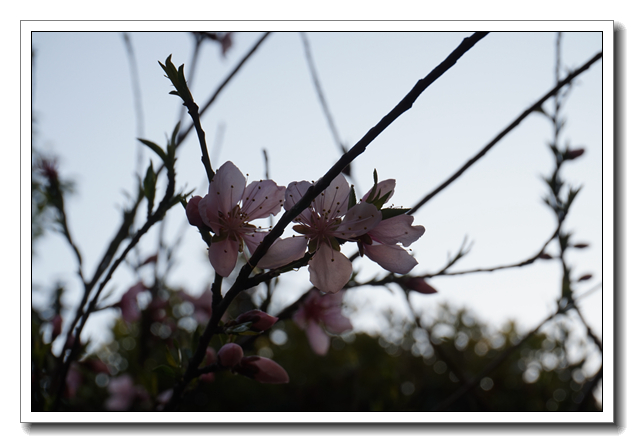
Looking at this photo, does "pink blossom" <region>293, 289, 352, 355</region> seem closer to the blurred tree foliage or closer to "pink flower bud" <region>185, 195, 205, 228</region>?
the blurred tree foliage

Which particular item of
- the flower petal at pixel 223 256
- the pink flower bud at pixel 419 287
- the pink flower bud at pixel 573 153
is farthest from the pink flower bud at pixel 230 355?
the pink flower bud at pixel 573 153

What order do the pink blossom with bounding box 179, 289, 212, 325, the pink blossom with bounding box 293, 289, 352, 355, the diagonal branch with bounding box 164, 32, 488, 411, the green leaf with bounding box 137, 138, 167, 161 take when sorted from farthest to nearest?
the pink blossom with bounding box 179, 289, 212, 325 < the pink blossom with bounding box 293, 289, 352, 355 < the green leaf with bounding box 137, 138, 167, 161 < the diagonal branch with bounding box 164, 32, 488, 411

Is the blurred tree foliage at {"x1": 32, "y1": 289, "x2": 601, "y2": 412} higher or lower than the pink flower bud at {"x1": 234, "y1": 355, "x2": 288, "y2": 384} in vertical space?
lower

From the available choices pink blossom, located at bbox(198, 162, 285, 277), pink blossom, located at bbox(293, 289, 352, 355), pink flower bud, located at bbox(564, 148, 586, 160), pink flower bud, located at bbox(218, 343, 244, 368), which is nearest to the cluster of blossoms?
pink blossom, located at bbox(198, 162, 285, 277)

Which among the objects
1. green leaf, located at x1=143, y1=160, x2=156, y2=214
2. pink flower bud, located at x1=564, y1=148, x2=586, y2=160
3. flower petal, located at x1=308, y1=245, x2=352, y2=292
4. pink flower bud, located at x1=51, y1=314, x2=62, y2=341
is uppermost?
pink flower bud, located at x1=564, y1=148, x2=586, y2=160

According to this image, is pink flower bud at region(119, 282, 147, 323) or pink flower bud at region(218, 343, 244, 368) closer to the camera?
pink flower bud at region(218, 343, 244, 368)

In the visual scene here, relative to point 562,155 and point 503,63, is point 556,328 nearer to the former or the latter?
point 562,155
